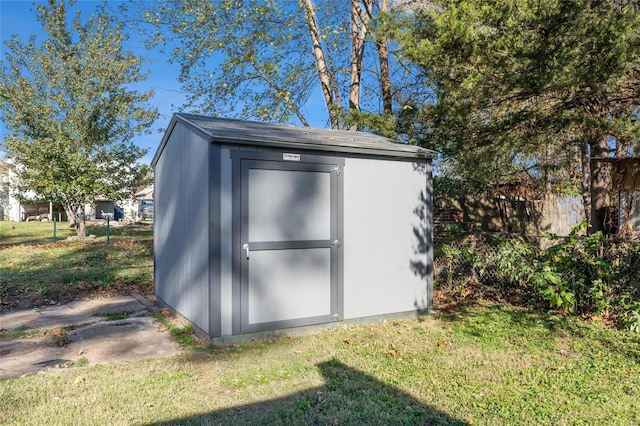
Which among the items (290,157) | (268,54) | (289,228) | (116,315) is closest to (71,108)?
(268,54)

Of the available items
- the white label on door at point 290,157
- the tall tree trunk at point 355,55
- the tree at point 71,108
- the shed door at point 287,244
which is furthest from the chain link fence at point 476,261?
the tree at point 71,108

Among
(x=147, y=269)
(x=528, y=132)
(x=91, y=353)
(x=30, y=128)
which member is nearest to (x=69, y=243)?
(x=30, y=128)

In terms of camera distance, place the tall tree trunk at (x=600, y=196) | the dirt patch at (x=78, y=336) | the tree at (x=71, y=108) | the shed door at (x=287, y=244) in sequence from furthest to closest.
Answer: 1. the tree at (x=71, y=108)
2. the tall tree trunk at (x=600, y=196)
3. the shed door at (x=287, y=244)
4. the dirt patch at (x=78, y=336)

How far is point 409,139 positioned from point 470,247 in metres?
2.04

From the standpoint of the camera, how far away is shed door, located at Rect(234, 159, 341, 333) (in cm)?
473

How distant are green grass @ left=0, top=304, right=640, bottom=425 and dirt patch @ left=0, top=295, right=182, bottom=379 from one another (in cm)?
36

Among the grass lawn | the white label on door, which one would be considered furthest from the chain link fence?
the white label on door

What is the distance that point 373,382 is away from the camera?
3.62 m

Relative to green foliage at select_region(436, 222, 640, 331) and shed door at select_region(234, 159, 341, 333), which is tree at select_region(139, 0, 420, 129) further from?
shed door at select_region(234, 159, 341, 333)

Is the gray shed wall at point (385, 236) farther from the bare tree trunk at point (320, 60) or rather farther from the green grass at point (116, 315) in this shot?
the bare tree trunk at point (320, 60)

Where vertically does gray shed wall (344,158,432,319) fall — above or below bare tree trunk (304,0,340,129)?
below

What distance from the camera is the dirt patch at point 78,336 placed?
4.17 metres

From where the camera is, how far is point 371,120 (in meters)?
7.34

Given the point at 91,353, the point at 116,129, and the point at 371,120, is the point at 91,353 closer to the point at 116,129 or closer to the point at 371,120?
the point at 371,120
